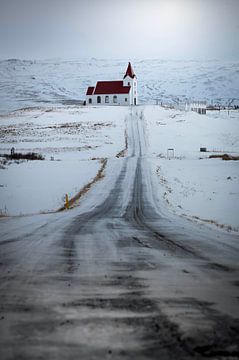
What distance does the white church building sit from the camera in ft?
337

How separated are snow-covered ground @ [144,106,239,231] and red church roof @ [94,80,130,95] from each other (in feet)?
80.2

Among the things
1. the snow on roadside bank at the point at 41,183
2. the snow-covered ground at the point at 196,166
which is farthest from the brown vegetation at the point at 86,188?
the snow-covered ground at the point at 196,166

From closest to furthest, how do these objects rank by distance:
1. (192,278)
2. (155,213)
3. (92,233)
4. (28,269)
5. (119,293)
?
(119,293), (192,278), (28,269), (92,233), (155,213)

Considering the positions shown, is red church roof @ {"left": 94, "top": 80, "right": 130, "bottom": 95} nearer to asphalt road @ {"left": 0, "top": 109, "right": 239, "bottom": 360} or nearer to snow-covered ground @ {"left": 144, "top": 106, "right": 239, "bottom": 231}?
snow-covered ground @ {"left": 144, "top": 106, "right": 239, "bottom": 231}

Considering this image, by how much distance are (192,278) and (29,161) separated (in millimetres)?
31700

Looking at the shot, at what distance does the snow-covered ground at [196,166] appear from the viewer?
19513mm

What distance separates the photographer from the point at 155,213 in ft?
56.8

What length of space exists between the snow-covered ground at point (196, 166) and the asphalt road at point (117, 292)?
4669 mm

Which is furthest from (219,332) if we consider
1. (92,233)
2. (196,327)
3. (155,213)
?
(155,213)

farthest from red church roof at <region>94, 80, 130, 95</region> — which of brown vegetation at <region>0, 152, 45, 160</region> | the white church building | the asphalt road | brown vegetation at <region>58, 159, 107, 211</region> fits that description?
the asphalt road

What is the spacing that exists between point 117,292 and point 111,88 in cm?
10042

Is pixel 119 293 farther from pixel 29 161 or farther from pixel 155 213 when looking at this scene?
pixel 29 161

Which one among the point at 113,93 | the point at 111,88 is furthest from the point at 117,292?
the point at 111,88

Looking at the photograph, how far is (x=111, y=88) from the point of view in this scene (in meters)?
104
